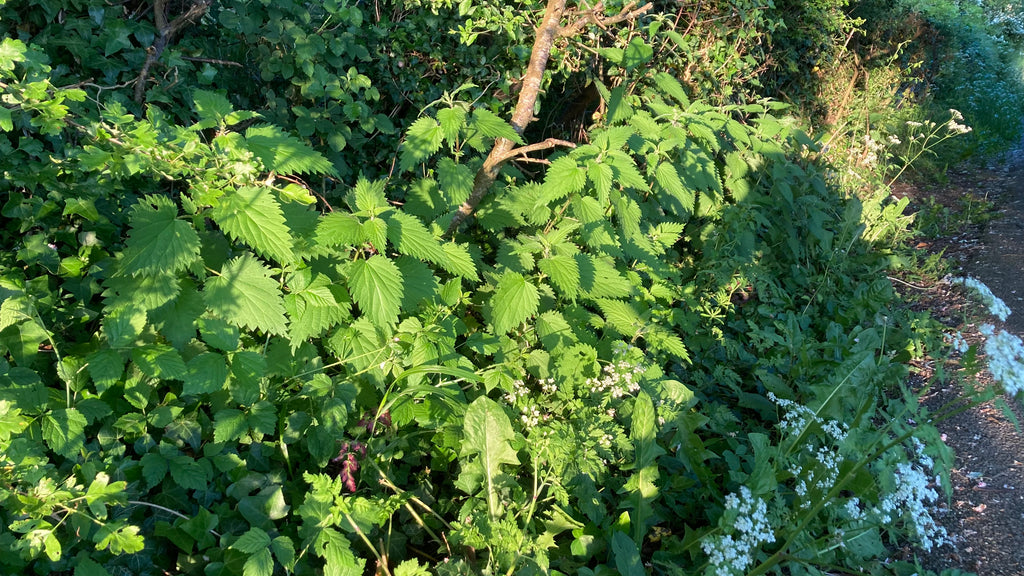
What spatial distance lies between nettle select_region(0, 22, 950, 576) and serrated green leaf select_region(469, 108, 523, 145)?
22 mm

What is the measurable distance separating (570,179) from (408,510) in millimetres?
1431

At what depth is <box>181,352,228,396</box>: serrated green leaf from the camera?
2.00 meters

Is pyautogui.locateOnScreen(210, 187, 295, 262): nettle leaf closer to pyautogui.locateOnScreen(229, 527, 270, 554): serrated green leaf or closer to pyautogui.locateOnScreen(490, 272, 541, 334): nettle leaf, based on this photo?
pyautogui.locateOnScreen(229, 527, 270, 554): serrated green leaf

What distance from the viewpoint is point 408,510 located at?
2340 millimetres

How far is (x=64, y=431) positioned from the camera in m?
1.87

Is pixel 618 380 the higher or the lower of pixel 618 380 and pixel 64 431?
the higher

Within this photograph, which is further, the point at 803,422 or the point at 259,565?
the point at 803,422

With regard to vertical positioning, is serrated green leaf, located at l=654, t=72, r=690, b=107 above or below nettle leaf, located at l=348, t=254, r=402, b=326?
above

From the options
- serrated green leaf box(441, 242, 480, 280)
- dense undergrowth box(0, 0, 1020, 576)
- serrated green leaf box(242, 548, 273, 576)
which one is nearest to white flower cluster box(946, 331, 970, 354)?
dense undergrowth box(0, 0, 1020, 576)

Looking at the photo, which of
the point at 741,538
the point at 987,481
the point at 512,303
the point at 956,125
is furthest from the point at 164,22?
the point at 956,125

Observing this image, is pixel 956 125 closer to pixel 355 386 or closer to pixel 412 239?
pixel 412 239

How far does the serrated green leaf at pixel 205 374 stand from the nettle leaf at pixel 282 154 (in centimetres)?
63

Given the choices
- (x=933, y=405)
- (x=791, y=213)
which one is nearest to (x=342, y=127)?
(x=791, y=213)

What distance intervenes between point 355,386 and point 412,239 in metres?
0.55
